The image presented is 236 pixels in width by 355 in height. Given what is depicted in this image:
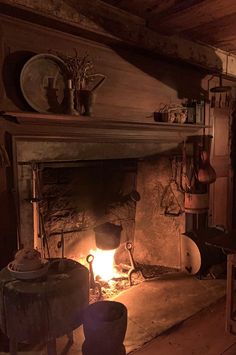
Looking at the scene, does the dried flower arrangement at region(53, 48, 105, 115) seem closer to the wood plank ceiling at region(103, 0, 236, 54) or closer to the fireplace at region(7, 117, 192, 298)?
the fireplace at region(7, 117, 192, 298)

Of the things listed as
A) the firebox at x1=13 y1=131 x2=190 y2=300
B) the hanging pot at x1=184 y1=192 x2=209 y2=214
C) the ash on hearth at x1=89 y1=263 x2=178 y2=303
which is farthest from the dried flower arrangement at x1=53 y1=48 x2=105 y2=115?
the ash on hearth at x1=89 y1=263 x2=178 y2=303

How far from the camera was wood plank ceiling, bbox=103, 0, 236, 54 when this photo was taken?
197cm

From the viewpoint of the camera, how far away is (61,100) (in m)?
2.00

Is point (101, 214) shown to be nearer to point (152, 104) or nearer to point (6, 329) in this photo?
point (152, 104)

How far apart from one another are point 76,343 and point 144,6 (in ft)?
7.27

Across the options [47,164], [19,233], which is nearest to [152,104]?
[47,164]

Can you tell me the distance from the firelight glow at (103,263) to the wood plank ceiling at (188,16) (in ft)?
6.22

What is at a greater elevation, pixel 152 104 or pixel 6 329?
pixel 152 104

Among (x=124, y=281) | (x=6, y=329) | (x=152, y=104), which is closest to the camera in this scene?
(x=6, y=329)

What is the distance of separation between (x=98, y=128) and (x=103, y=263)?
1.29 metres

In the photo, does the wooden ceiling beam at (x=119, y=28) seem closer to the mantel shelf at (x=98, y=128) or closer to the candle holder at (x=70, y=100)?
the candle holder at (x=70, y=100)

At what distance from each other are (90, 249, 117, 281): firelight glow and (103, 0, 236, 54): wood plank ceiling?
1896mm

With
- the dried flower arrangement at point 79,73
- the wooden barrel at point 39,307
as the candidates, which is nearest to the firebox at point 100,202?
the dried flower arrangement at point 79,73

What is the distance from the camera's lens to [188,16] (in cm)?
210
